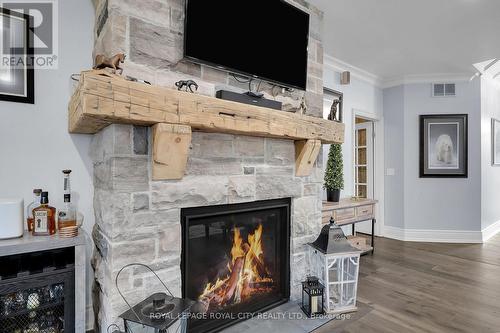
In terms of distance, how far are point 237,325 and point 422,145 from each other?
406 cm

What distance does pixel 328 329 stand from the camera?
200cm

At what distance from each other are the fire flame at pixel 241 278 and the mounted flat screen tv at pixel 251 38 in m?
1.14

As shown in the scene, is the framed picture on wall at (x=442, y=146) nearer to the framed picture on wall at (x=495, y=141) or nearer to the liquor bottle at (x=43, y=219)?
the framed picture on wall at (x=495, y=141)

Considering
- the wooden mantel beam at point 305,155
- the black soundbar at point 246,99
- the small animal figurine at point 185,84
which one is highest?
the small animal figurine at point 185,84

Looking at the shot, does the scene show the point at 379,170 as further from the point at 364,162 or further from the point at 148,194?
the point at 148,194

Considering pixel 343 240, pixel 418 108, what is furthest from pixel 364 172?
pixel 343 240

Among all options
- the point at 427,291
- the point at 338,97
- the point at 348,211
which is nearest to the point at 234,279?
the point at 427,291

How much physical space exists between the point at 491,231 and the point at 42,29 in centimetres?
649

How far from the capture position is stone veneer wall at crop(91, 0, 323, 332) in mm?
1468

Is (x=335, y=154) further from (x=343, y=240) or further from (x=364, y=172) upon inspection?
(x=364, y=172)

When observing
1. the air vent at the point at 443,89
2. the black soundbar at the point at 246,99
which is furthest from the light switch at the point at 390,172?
the black soundbar at the point at 246,99

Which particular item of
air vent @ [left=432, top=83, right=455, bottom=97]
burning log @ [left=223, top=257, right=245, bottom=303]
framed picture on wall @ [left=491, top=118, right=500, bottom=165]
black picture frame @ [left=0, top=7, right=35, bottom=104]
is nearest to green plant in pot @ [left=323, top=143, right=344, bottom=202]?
burning log @ [left=223, top=257, right=245, bottom=303]

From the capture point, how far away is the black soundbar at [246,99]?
5.74 feet

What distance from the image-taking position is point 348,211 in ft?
11.6
